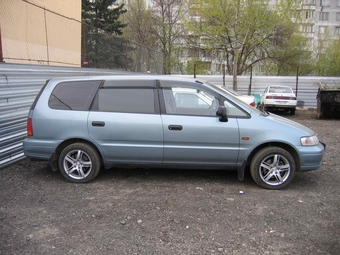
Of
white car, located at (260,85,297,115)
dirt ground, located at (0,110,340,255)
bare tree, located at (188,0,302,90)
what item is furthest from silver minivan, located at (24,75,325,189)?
bare tree, located at (188,0,302,90)

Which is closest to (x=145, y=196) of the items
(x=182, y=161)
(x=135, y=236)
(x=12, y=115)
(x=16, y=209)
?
(x=182, y=161)

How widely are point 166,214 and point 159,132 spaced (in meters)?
1.29

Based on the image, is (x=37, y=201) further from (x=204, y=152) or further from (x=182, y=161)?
(x=204, y=152)

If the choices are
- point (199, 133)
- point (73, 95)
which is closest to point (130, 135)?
point (199, 133)

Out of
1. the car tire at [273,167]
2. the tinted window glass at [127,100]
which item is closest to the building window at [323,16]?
the car tire at [273,167]

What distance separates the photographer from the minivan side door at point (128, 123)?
179 inches

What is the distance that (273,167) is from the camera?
14.9 ft

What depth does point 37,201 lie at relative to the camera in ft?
13.5

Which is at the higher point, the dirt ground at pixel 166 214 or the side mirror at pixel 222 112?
the side mirror at pixel 222 112

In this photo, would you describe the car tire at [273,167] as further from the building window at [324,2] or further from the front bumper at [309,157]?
the building window at [324,2]

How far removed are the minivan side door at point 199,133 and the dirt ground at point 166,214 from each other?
0.48 m

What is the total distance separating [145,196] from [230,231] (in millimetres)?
1402

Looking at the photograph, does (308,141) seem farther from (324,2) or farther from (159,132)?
(324,2)

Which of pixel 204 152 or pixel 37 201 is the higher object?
pixel 204 152
